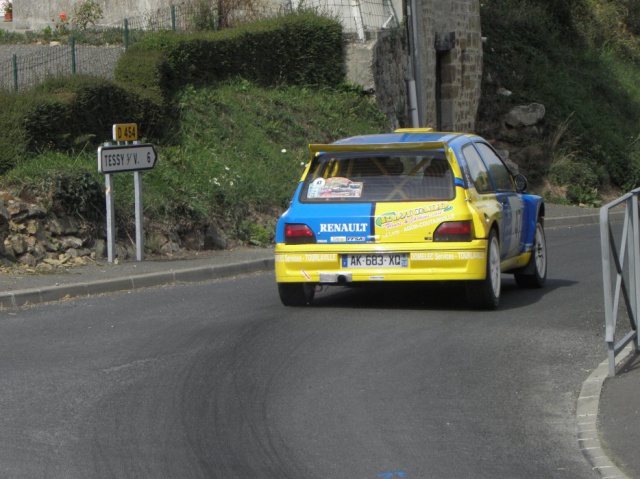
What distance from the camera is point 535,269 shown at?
Answer: 12.1m

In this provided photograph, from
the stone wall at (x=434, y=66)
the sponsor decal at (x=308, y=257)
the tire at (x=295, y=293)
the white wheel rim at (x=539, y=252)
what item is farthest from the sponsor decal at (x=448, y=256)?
the stone wall at (x=434, y=66)

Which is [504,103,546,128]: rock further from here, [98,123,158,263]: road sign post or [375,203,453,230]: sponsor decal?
[375,203,453,230]: sponsor decal

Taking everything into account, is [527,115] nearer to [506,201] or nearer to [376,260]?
[506,201]

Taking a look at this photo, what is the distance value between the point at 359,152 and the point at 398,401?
386 centimetres

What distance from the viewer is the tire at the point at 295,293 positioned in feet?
35.2

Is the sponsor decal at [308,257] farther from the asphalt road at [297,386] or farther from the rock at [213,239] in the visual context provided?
the rock at [213,239]

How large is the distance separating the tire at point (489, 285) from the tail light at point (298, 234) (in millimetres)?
1522

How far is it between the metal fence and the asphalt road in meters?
10.0

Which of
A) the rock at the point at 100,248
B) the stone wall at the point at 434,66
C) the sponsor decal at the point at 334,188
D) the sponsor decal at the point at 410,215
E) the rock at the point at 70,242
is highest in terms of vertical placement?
the stone wall at the point at 434,66

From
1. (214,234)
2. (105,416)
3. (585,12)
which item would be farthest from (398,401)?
(585,12)

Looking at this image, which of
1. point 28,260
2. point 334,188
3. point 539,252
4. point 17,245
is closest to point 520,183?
point 539,252

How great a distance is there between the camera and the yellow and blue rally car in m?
10.1

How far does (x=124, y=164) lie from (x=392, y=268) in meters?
4.99

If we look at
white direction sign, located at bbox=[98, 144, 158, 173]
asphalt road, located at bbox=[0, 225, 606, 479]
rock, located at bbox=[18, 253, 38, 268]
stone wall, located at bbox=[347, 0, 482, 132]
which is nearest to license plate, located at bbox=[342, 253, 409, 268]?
asphalt road, located at bbox=[0, 225, 606, 479]
